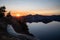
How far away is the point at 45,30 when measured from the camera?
372 cm

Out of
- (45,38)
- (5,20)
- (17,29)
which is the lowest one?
(45,38)

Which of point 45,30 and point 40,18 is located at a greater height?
point 40,18

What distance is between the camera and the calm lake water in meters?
3.47

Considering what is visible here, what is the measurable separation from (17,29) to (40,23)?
589 mm

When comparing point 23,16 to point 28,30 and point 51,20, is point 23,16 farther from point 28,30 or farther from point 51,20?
point 51,20

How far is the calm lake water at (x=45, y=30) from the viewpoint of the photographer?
3.47 metres

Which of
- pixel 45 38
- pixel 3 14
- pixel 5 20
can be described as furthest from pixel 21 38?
pixel 45 38

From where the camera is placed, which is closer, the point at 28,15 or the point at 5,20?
the point at 5,20

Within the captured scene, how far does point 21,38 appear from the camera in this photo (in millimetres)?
2566

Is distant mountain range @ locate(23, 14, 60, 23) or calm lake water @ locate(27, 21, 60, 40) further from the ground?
distant mountain range @ locate(23, 14, 60, 23)

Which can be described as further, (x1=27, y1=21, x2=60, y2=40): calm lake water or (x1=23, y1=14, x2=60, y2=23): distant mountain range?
(x1=27, y1=21, x2=60, y2=40): calm lake water

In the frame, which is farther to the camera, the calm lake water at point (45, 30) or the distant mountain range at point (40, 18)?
the calm lake water at point (45, 30)

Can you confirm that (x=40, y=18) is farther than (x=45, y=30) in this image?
No

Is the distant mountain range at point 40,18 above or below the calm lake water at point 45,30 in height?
above
